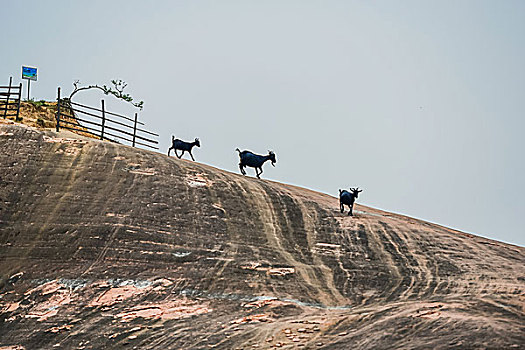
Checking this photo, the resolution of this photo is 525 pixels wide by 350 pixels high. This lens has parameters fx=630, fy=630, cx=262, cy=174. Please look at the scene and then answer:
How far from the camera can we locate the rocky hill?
13672 mm

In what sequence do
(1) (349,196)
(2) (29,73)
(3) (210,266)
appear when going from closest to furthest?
(3) (210,266) < (1) (349,196) < (2) (29,73)

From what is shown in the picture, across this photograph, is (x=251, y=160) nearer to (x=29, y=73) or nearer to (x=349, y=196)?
(x=349, y=196)

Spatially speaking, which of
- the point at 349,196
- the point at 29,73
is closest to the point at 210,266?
the point at 349,196

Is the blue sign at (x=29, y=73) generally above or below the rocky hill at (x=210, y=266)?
above

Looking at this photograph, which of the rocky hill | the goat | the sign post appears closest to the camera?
the rocky hill

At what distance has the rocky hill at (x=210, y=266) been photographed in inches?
538

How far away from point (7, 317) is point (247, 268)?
6.38m

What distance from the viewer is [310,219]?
70.1ft

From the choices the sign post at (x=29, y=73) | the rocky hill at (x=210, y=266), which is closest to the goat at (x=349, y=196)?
the rocky hill at (x=210, y=266)

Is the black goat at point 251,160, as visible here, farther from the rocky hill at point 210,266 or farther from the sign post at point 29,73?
the sign post at point 29,73

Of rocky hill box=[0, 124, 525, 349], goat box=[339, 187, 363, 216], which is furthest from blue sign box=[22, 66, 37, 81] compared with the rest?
goat box=[339, 187, 363, 216]

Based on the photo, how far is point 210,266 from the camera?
17.9m

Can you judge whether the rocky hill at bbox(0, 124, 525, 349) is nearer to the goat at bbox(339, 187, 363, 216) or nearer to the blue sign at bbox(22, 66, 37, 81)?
the goat at bbox(339, 187, 363, 216)

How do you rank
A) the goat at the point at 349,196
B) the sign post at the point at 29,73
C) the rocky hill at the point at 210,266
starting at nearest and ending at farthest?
the rocky hill at the point at 210,266
the goat at the point at 349,196
the sign post at the point at 29,73
